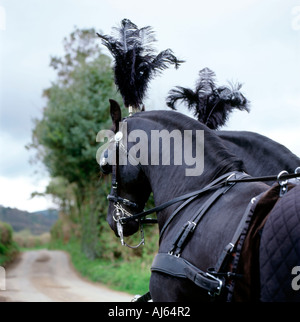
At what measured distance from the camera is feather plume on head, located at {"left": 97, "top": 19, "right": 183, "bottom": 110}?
14.0 feet

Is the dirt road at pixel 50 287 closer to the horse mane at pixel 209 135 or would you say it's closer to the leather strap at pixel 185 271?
the horse mane at pixel 209 135

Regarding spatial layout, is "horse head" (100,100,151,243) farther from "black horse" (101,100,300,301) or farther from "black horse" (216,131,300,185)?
"black horse" (216,131,300,185)

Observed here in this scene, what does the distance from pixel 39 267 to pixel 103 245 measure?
12.1 ft

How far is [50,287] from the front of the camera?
12.3 metres

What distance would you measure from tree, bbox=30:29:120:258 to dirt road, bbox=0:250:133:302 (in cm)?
201

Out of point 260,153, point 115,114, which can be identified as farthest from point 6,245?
point 260,153

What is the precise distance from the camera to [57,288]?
12.1m

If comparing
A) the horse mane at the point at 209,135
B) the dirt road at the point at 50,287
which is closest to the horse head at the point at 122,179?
the horse mane at the point at 209,135

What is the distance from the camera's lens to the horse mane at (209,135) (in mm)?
3197

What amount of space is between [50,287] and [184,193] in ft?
33.2

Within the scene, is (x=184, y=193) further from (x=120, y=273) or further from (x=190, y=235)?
(x=120, y=273)
